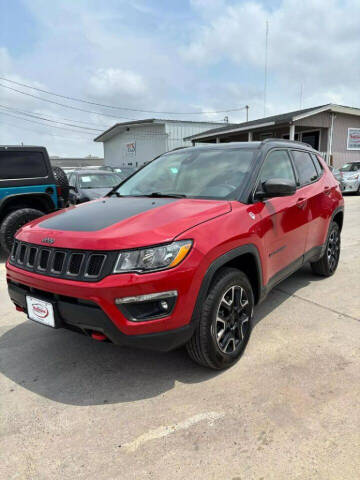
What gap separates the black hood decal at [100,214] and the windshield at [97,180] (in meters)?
6.51

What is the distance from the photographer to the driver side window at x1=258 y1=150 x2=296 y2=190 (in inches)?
121

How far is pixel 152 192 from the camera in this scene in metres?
3.21

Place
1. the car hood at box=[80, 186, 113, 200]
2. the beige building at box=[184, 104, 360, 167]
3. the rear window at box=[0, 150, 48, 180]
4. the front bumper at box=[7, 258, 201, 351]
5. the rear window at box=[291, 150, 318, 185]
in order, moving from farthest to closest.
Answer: the beige building at box=[184, 104, 360, 167], the car hood at box=[80, 186, 113, 200], the rear window at box=[0, 150, 48, 180], the rear window at box=[291, 150, 318, 185], the front bumper at box=[7, 258, 201, 351]

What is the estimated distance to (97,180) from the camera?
955 centimetres

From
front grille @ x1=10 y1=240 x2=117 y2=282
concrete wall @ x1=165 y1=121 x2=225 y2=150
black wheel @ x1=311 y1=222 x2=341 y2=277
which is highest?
concrete wall @ x1=165 y1=121 x2=225 y2=150

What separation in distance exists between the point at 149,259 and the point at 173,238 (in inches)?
7.8

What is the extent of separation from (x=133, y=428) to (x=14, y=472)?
2.13 ft

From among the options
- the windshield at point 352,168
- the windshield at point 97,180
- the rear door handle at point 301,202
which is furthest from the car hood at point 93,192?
the windshield at point 352,168

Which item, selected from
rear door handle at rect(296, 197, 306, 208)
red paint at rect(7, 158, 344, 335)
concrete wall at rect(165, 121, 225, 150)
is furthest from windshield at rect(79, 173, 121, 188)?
concrete wall at rect(165, 121, 225, 150)

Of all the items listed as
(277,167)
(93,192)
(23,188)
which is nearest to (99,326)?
(277,167)

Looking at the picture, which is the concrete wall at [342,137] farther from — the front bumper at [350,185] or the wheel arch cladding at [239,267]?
the wheel arch cladding at [239,267]

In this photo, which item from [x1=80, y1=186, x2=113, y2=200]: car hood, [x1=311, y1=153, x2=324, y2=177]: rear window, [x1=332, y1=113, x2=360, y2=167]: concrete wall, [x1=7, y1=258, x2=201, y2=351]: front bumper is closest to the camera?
[x1=7, y1=258, x2=201, y2=351]: front bumper

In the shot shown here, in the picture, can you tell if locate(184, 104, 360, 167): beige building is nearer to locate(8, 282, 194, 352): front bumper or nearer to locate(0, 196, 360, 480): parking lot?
locate(0, 196, 360, 480): parking lot

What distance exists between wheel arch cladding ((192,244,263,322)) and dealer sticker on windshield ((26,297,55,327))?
37.3 inches
